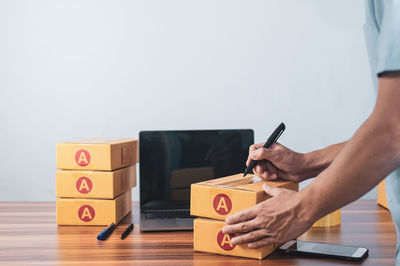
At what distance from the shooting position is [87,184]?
132 centimetres

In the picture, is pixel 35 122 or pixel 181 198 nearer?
pixel 181 198

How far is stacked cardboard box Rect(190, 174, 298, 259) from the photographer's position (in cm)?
97

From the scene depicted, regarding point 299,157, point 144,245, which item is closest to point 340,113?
point 299,157

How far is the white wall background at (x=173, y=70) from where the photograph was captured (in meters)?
2.02

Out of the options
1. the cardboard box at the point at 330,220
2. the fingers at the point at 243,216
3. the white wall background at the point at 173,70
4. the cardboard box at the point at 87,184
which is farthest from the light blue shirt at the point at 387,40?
the white wall background at the point at 173,70

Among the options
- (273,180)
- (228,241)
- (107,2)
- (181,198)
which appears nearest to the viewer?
(228,241)

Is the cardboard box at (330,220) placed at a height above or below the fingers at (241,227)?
below

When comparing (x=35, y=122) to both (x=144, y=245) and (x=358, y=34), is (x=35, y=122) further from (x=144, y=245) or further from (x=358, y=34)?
(x=358, y=34)

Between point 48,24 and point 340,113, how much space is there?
1.37 metres

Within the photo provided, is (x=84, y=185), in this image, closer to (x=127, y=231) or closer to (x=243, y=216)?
(x=127, y=231)

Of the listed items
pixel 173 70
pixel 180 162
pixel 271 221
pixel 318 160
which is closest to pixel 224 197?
pixel 271 221

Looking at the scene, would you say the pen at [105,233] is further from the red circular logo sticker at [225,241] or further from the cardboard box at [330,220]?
the cardboard box at [330,220]

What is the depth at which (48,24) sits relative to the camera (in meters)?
2.02

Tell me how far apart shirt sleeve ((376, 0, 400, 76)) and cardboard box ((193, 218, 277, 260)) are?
1.56ft
